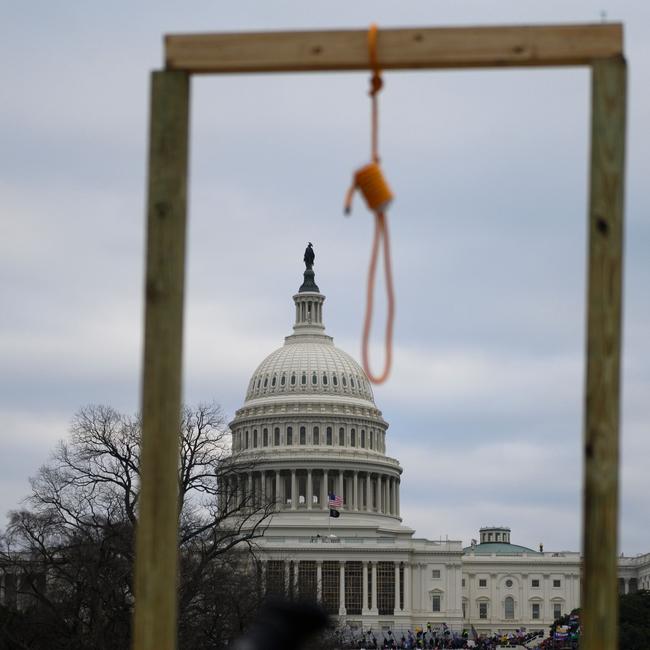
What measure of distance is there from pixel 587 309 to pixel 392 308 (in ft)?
4.55

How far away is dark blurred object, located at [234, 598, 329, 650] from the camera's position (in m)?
9.16

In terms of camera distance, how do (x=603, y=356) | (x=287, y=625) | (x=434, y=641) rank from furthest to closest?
(x=434, y=641) < (x=603, y=356) < (x=287, y=625)

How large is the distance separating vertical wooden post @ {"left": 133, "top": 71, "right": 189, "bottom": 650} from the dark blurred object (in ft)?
6.64

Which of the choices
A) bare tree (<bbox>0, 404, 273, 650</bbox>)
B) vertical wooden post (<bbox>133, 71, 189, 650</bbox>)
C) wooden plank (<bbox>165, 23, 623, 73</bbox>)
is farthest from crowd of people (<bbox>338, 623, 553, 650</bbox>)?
wooden plank (<bbox>165, 23, 623, 73</bbox>)

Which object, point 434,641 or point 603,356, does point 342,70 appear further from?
point 434,641

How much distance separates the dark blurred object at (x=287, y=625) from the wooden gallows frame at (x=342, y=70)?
2.05 m

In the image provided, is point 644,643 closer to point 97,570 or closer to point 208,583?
point 208,583

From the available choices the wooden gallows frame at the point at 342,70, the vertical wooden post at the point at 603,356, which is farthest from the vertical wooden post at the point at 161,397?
the vertical wooden post at the point at 603,356

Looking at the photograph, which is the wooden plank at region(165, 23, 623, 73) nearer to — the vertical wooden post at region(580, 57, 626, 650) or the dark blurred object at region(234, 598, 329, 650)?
the vertical wooden post at region(580, 57, 626, 650)

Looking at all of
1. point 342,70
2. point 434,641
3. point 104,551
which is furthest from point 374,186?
point 434,641

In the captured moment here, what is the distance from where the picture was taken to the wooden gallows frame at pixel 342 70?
35.9 ft

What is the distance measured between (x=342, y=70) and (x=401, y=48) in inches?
15.5

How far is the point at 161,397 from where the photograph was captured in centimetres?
1130

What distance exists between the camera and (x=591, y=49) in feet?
36.7
